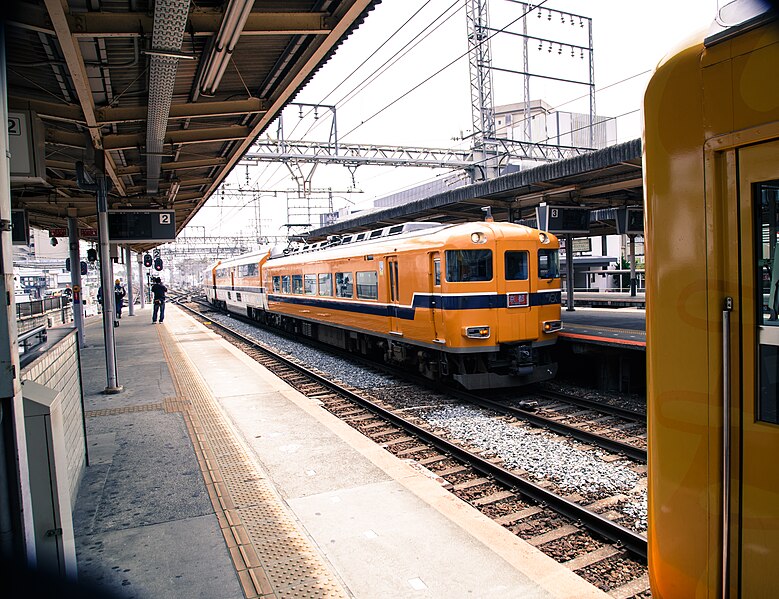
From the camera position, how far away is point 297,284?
1730 cm

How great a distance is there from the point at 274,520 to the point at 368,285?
25.1 ft

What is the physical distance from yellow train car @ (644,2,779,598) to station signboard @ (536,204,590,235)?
35.0 feet

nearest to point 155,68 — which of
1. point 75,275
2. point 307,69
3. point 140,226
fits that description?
point 307,69

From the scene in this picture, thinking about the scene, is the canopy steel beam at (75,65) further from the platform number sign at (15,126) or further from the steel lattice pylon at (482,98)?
the steel lattice pylon at (482,98)

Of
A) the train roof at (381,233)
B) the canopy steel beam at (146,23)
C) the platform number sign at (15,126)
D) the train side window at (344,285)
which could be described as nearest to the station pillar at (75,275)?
the train roof at (381,233)

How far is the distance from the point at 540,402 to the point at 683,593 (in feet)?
22.2

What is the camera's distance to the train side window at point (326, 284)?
14.3 meters

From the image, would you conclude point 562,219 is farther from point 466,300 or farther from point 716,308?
point 716,308

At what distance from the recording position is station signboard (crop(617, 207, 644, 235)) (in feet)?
45.9

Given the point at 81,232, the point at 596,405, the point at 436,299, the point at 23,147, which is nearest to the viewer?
the point at 23,147

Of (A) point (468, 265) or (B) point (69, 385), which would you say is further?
(A) point (468, 265)

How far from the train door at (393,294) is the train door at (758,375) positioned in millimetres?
8515

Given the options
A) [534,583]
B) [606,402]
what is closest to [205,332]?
[606,402]

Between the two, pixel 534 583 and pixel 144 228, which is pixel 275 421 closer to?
pixel 534 583
